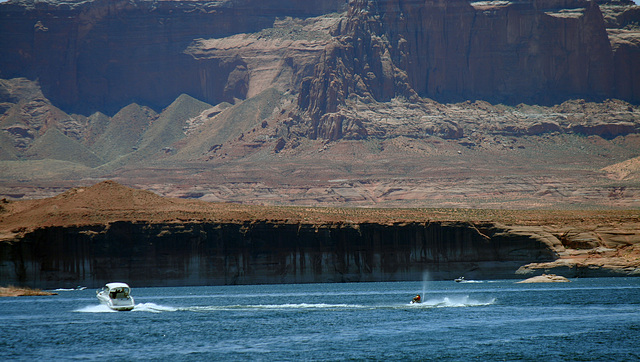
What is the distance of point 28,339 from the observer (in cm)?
6481

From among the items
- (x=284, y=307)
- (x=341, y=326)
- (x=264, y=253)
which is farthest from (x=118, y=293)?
(x=264, y=253)

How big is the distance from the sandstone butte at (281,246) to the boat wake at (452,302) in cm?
2051

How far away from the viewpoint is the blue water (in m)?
58.0

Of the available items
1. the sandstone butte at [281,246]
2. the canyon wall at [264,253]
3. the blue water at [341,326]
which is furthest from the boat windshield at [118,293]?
the sandstone butte at [281,246]

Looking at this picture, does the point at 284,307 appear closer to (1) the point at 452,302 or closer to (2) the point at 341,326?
(1) the point at 452,302

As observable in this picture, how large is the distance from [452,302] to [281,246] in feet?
87.9

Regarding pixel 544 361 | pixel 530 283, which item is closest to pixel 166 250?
pixel 530 283

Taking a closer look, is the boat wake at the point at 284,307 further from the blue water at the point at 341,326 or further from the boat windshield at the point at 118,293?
the boat windshield at the point at 118,293

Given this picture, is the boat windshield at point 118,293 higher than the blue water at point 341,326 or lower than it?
higher

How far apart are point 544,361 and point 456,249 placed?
53.0 metres

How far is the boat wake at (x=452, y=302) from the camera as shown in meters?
81.0

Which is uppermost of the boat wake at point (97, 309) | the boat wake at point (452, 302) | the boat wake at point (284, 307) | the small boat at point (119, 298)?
the small boat at point (119, 298)

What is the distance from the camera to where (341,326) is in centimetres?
6925

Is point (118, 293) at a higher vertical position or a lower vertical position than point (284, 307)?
higher
